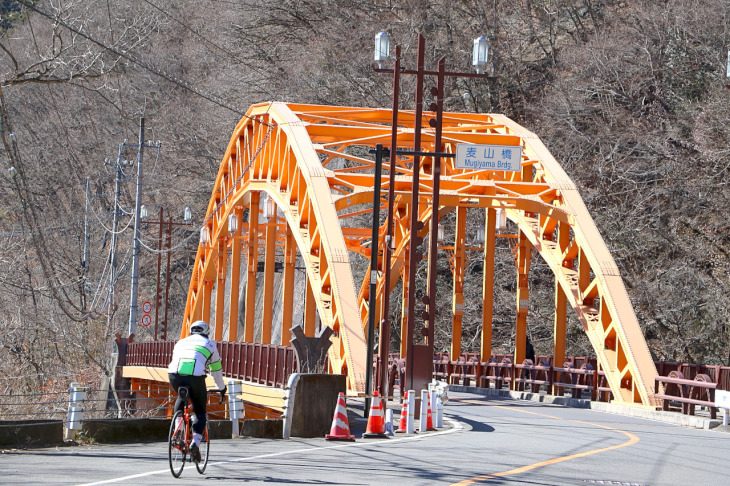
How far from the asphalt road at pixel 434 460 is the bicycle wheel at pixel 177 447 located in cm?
14

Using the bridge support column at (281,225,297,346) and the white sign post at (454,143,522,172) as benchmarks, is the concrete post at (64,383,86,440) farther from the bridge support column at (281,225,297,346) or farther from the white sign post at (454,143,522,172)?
the bridge support column at (281,225,297,346)

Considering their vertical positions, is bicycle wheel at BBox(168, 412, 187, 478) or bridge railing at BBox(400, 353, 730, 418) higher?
bridge railing at BBox(400, 353, 730, 418)

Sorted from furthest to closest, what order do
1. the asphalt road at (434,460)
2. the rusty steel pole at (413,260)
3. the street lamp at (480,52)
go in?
1. the street lamp at (480,52)
2. the rusty steel pole at (413,260)
3. the asphalt road at (434,460)

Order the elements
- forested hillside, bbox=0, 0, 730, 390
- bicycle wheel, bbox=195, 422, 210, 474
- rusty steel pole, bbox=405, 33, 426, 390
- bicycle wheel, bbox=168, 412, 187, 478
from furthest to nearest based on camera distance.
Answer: forested hillside, bbox=0, 0, 730, 390 → rusty steel pole, bbox=405, 33, 426, 390 → bicycle wheel, bbox=195, 422, 210, 474 → bicycle wheel, bbox=168, 412, 187, 478

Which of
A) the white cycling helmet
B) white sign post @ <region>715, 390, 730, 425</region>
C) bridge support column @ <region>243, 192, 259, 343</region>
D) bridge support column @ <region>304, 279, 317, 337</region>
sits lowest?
white sign post @ <region>715, 390, 730, 425</region>

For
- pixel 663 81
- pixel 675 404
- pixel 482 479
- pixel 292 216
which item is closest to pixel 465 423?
pixel 675 404

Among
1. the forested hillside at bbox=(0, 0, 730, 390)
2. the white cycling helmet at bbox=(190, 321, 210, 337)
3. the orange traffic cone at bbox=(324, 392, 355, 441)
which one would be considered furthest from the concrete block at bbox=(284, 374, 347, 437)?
the forested hillside at bbox=(0, 0, 730, 390)

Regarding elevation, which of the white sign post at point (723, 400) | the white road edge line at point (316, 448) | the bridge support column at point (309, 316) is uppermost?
the bridge support column at point (309, 316)

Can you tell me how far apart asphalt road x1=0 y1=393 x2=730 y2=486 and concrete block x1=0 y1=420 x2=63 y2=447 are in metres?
0.27

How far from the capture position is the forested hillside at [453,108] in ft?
116

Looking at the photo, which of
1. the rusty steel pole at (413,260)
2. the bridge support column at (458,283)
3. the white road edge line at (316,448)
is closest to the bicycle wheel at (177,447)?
the white road edge line at (316,448)

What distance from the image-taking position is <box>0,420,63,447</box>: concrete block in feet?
42.9

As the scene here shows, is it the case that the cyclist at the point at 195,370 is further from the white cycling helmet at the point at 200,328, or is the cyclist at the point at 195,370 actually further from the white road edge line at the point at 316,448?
the white road edge line at the point at 316,448

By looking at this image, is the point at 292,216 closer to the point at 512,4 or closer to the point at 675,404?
the point at 675,404
